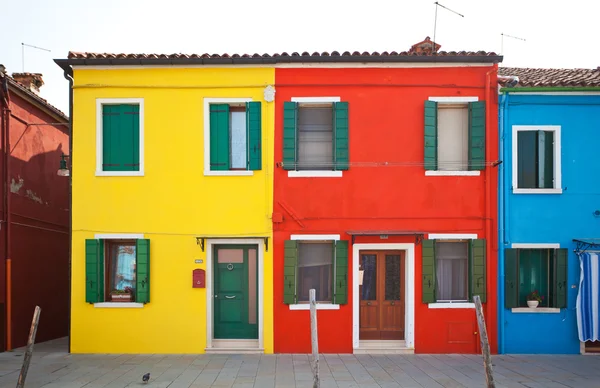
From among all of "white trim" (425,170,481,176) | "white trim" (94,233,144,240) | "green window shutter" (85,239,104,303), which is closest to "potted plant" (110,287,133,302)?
"green window shutter" (85,239,104,303)

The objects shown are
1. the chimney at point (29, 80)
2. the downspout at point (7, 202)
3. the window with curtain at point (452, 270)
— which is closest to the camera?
the window with curtain at point (452, 270)

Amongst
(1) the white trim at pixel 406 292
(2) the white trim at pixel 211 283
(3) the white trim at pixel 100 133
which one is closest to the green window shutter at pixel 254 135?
(2) the white trim at pixel 211 283

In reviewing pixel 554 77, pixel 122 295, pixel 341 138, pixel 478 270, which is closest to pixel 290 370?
pixel 122 295

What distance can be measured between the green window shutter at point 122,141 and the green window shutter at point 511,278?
8.24m

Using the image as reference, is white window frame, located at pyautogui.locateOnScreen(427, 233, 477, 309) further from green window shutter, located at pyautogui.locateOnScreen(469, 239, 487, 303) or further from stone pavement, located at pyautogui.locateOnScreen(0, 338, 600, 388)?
stone pavement, located at pyautogui.locateOnScreen(0, 338, 600, 388)

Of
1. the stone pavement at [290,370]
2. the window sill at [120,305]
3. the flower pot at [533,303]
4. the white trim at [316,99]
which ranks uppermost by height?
the white trim at [316,99]

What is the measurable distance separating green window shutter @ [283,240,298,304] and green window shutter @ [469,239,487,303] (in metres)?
3.81

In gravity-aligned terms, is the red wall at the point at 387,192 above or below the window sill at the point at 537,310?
above

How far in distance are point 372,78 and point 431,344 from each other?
19.3 ft

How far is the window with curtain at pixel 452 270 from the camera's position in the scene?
1139 cm

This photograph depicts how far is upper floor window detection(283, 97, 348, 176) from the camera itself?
36.8 ft

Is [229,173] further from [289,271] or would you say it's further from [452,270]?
[452,270]

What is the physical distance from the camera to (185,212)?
36.9 ft

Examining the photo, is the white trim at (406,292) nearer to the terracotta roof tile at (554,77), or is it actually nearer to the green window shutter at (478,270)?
the green window shutter at (478,270)
